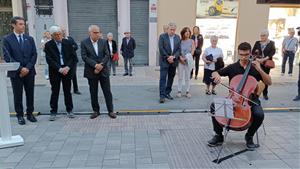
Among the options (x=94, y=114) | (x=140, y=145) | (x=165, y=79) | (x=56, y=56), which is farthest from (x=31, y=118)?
(x=165, y=79)

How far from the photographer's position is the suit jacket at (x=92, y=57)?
5387mm

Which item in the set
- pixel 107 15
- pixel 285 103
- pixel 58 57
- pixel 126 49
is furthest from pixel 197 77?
pixel 58 57

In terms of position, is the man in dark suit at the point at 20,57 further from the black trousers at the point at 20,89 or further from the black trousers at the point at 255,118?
the black trousers at the point at 255,118

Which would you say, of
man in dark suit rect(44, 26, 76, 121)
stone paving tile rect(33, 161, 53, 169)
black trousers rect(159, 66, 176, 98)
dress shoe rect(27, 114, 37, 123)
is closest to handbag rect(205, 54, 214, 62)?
black trousers rect(159, 66, 176, 98)

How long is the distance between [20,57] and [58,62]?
68 centimetres

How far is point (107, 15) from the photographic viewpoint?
12.5 metres

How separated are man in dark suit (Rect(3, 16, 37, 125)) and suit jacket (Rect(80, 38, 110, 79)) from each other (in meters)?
0.96

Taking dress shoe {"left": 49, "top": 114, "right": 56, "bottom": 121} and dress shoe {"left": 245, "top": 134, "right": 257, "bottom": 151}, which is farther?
dress shoe {"left": 49, "top": 114, "right": 56, "bottom": 121}

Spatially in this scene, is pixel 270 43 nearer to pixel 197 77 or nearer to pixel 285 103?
pixel 285 103

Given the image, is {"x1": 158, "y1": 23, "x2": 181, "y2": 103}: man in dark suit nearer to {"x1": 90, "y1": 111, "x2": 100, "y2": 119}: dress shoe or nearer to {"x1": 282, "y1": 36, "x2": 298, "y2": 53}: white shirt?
{"x1": 90, "y1": 111, "x2": 100, "y2": 119}: dress shoe

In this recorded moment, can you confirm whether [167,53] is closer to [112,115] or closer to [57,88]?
[112,115]

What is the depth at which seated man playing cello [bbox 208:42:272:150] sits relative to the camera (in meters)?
3.94

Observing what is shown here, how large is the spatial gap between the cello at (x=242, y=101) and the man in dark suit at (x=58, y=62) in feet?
10.5

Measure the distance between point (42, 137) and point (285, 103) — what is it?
5.72 meters
